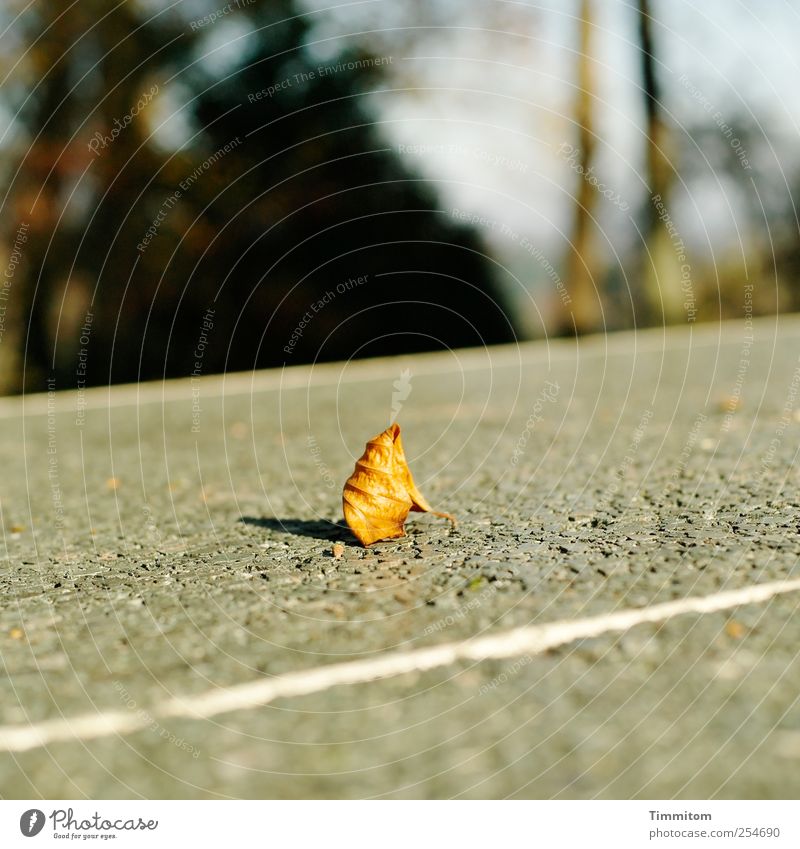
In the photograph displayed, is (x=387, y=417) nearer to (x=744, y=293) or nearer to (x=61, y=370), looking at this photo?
(x=61, y=370)

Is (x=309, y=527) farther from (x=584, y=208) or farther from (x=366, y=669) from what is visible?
(x=584, y=208)

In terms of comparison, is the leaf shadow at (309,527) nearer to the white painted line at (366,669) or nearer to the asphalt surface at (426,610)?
the asphalt surface at (426,610)

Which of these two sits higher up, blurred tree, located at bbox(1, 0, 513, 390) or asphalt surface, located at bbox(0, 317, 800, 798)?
blurred tree, located at bbox(1, 0, 513, 390)

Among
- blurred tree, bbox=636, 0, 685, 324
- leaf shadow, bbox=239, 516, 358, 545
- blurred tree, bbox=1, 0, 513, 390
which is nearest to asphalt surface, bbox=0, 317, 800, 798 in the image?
leaf shadow, bbox=239, 516, 358, 545

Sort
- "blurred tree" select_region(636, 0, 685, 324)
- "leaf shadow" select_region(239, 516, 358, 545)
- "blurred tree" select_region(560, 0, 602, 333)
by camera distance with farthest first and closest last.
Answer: "blurred tree" select_region(560, 0, 602, 333)
"blurred tree" select_region(636, 0, 685, 324)
"leaf shadow" select_region(239, 516, 358, 545)

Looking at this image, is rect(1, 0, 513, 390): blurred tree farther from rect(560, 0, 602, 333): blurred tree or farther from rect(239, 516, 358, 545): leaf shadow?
rect(239, 516, 358, 545): leaf shadow
